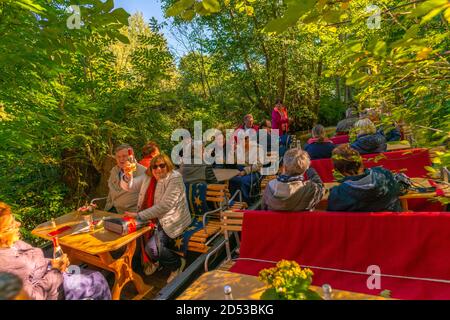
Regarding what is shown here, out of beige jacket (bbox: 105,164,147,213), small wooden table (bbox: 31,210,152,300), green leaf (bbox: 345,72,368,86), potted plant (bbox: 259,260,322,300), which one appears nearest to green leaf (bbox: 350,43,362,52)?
green leaf (bbox: 345,72,368,86)

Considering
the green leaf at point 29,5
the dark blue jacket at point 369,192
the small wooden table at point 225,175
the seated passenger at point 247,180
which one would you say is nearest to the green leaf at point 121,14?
the green leaf at point 29,5

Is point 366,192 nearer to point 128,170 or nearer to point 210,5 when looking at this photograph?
point 210,5

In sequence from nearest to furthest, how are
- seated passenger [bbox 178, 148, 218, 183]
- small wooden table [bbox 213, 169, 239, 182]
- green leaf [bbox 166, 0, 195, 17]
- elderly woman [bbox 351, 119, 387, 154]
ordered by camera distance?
green leaf [bbox 166, 0, 195, 17] < seated passenger [bbox 178, 148, 218, 183] < elderly woman [bbox 351, 119, 387, 154] < small wooden table [bbox 213, 169, 239, 182]

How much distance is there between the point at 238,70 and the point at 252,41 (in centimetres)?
125

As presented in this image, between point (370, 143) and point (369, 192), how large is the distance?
274cm

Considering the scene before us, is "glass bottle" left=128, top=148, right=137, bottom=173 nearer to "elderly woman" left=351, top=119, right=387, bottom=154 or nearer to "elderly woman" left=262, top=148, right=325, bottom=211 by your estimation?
"elderly woman" left=262, top=148, right=325, bottom=211

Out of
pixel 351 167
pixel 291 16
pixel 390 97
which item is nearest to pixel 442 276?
pixel 351 167

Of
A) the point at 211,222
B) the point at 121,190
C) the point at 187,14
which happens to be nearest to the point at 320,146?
the point at 211,222

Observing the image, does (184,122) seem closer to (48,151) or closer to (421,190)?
(48,151)

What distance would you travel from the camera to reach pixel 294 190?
9.09 ft

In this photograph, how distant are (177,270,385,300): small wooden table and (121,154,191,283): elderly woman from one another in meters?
1.59

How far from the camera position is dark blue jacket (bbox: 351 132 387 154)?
4.89 meters

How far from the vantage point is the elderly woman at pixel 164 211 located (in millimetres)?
3557

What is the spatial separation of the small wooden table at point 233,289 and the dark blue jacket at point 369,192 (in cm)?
99
